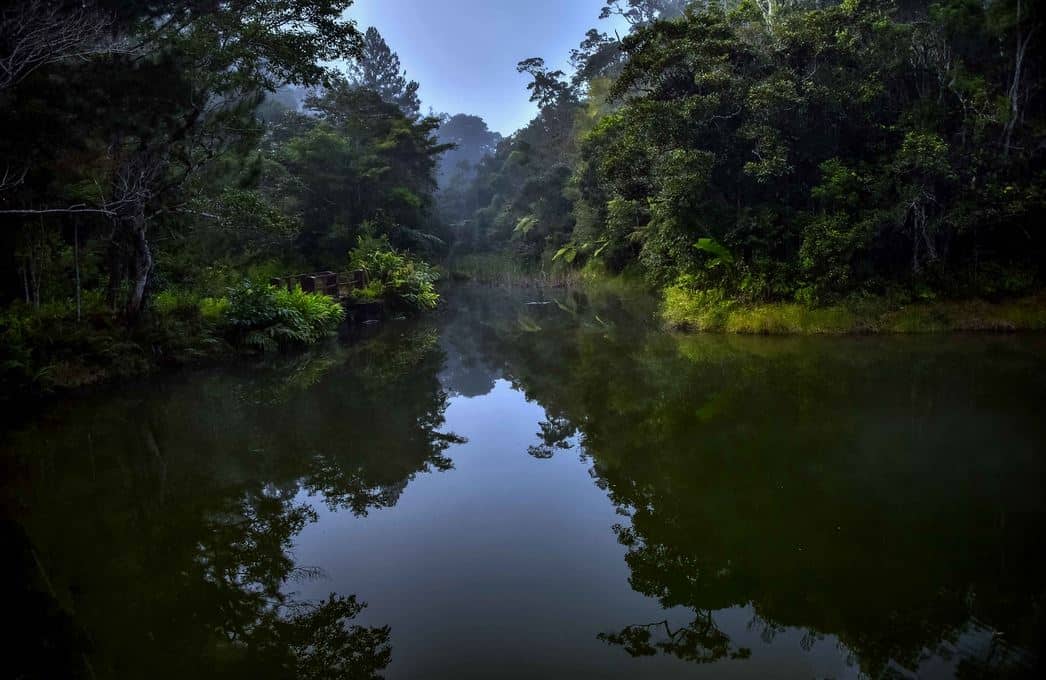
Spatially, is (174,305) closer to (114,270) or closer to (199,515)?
(114,270)

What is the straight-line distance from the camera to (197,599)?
178 inches

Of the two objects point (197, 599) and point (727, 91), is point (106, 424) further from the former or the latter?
point (727, 91)

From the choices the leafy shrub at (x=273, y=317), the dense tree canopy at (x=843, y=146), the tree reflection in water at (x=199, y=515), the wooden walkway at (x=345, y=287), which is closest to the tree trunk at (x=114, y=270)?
the leafy shrub at (x=273, y=317)

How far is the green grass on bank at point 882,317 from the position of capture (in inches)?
506

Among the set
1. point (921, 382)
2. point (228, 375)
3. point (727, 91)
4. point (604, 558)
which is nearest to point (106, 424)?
point (228, 375)

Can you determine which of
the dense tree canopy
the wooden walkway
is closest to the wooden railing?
the wooden walkway

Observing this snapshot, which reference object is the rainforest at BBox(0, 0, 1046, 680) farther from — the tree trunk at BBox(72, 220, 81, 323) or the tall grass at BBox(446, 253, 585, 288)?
the tall grass at BBox(446, 253, 585, 288)

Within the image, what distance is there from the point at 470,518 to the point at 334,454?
2.55 meters

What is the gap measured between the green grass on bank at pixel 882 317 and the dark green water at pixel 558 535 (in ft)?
9.23

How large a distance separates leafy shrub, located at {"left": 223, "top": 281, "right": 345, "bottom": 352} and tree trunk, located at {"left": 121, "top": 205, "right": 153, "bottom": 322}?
200 cm

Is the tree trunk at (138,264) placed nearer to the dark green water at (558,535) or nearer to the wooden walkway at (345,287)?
the dark green water at (558,535)

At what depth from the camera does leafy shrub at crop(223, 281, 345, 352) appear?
1404cm

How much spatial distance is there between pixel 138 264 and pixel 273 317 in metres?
3.27

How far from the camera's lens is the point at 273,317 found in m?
14.6
